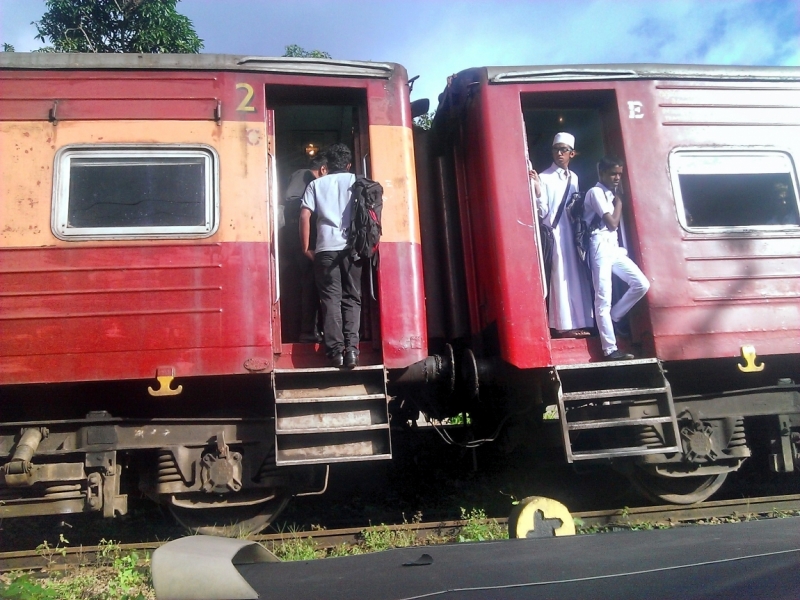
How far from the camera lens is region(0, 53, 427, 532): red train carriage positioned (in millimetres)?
3984

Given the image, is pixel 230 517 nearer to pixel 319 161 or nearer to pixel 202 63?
pixel 319 161

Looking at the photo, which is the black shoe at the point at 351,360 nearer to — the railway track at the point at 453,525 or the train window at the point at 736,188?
the railway track at the point at 453,525

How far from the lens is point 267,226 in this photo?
426cm

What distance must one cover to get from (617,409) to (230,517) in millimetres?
2903

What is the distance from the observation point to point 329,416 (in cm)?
409

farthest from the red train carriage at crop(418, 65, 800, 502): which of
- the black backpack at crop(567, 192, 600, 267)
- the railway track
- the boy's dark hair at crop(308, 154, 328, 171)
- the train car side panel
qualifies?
the boy's dark hair at crop(308, 154, 328, 171)

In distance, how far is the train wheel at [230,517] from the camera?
4.35 metres

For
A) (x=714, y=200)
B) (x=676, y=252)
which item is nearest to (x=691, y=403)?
(x=676, y=252)

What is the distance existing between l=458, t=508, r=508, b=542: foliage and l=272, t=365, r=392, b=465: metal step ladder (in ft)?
2.82

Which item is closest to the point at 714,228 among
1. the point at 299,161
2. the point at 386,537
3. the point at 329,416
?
the point at 329,416

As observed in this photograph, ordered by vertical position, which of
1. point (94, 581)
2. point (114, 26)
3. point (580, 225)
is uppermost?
point (114, 26)

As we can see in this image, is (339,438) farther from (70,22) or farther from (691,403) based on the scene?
(70,22)

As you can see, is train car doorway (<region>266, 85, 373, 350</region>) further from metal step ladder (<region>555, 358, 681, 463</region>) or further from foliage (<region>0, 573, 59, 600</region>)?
foliage (<region>0, 573, 59, 600</region>)

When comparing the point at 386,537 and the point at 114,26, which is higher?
the point at 114,26
